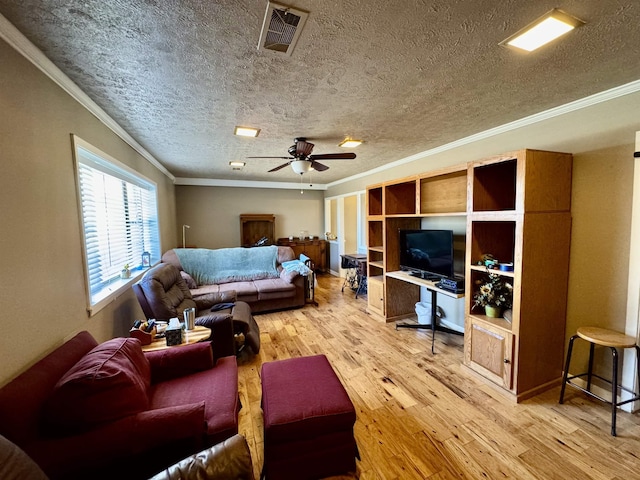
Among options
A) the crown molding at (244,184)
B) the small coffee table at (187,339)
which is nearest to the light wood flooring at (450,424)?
the small coffee table at (187,339)

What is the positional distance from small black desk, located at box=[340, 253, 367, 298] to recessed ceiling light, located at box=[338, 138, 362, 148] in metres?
2.27

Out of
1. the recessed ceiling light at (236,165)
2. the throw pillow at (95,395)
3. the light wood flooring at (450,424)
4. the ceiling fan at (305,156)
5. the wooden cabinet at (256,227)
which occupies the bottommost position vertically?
the light wood flooring at (450,424)

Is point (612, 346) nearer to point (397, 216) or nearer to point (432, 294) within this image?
point (432, 294)

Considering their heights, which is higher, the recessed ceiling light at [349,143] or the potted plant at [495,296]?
the recessed ceiling light at [349,143]

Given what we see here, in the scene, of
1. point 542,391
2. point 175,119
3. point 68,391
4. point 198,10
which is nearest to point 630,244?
point 542,391

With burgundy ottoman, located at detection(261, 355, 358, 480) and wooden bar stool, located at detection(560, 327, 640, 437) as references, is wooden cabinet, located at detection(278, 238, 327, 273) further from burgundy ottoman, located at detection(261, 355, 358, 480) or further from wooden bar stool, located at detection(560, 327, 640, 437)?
wooden bar stool, located at detection(560, 327, 640, 437)

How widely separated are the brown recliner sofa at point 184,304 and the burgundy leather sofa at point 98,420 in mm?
1079

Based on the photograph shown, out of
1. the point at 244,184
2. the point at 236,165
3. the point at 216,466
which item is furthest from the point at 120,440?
the point at 244,184

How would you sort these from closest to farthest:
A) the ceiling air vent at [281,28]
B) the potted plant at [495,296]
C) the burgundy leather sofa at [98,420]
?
1. the burgundy leather sofa at [98,420]
2. the ceiling air vent at [281,28]
3. the potted plant at [495,296]

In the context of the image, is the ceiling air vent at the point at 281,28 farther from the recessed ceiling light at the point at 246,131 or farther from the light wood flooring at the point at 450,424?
the light wood flooring at the point at 450,424

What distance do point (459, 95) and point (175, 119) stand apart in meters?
2.57

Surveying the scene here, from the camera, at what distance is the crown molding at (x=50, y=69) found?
50.7 inches

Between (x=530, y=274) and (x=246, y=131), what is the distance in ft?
9.85

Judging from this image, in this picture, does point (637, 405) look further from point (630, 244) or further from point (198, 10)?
point (198, 10)
